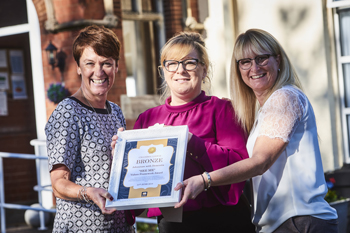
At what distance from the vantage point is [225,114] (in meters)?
2.38

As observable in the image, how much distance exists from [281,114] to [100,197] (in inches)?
38.7

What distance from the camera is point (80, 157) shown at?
240cm

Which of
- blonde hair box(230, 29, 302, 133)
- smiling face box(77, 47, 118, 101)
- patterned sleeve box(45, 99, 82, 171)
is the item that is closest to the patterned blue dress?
patterned sleeve box(45, 99, 82, 171)

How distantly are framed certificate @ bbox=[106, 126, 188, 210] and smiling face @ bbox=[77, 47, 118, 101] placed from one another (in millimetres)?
409

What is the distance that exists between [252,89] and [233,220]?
765 millimetres

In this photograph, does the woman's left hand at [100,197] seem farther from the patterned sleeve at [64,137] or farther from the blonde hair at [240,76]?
the blonde hair at [240,76]

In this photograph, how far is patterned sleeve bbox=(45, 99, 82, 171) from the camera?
7.55 ft

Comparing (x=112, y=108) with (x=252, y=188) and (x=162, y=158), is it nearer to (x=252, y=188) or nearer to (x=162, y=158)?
(x=162, y=158)

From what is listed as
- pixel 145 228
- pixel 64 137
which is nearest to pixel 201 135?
pixel 64 137

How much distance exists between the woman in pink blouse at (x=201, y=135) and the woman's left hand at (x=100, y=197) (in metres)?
0.36

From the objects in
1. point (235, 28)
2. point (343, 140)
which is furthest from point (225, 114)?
point (235, 28)

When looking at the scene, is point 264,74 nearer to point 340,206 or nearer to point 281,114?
point 281,114

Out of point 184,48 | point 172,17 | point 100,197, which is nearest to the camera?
point 100,197

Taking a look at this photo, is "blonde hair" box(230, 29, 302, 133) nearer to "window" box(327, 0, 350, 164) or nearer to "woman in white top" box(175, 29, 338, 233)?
"woman in white top" box(175, 29, 338, 233)
